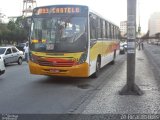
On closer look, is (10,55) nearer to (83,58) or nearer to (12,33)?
(83,58)

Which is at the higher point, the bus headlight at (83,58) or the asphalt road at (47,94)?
the bus headlight at (83,58)

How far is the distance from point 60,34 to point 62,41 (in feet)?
0.97

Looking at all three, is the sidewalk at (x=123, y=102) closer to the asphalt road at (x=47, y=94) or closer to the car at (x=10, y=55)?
the asphalt road at (x=47, y=94)

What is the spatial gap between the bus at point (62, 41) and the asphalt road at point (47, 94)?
0.62 m

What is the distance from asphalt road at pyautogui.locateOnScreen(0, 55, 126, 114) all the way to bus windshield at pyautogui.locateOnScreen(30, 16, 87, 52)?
4.60 ft

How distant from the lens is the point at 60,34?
13.9 m

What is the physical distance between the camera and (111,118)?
7.85 m

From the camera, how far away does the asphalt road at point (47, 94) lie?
354 inches

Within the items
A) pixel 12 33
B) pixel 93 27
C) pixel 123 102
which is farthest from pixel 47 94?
pixel 12 33

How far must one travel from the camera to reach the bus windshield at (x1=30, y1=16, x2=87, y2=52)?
13.7m

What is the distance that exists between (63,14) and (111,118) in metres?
7.05

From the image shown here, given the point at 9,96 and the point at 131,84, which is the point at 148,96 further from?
the point at 9,96

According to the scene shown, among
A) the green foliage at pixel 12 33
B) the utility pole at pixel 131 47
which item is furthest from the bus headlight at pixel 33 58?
the green foliage at pixel 12 33

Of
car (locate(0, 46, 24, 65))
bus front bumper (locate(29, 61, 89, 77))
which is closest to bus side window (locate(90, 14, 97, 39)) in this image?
bus front bumper (locate(29, 61, 89, 77))
